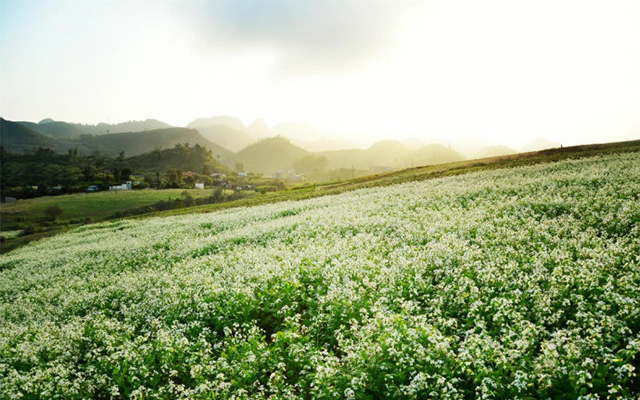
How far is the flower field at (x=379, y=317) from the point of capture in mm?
7465

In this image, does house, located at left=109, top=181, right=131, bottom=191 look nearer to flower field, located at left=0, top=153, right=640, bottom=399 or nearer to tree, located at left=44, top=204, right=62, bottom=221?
tree, located at left=44, top=204, right=62, bottom=221

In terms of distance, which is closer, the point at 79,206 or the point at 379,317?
the point at 379,317

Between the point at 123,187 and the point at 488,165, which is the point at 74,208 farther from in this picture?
the point at 488,165

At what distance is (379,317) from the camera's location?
939cm

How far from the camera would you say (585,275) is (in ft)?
33.7

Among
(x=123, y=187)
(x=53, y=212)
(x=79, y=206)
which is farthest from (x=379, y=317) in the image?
(x=123, y=187)

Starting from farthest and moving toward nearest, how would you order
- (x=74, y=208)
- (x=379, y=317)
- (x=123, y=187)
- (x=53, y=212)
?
(x=123, y=187) < (x=74, y=208) < (x=53, y=212) < (x=379, y=317)

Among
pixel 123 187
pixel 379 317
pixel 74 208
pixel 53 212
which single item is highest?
pixel 123 187

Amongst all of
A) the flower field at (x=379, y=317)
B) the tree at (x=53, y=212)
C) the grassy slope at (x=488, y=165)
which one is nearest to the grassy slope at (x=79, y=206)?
the tree at (x=53, y=212)

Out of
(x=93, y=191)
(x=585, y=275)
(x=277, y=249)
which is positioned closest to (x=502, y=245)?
(x=585, y=275)

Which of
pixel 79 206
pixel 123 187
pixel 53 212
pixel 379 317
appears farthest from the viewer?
pixel 123 187

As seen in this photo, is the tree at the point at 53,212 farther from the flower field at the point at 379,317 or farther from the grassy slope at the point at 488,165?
the flower field at the point at 379,317

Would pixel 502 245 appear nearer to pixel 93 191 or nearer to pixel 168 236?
pixel 168 236

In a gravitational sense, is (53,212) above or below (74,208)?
below
